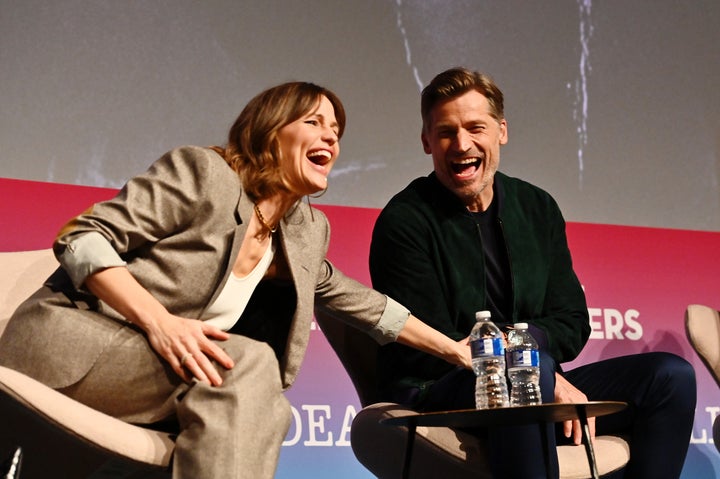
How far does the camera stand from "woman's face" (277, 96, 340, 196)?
226 centimetres

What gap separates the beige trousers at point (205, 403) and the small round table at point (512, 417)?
1.30ft

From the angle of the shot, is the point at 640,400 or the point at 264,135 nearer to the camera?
the point at 264,135

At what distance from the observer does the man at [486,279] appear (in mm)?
2467

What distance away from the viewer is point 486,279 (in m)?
2.79

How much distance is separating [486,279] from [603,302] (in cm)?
124

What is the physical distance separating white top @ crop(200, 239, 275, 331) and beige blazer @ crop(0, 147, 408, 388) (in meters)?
0.05

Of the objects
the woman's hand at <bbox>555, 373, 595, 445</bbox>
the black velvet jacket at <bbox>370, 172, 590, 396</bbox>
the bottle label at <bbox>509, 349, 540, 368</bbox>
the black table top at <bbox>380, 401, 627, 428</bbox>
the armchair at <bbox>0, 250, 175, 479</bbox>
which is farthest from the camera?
the black velvet jacket at <bbox>370, 172, 590, 396</bbox>

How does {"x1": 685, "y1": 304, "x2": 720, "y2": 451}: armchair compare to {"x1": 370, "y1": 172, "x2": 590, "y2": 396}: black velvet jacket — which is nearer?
{"x1": 370, "y1": 172, "x2": 590, "y2": 396}: black velvet jacket

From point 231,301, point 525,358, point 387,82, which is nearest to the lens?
point 231,301

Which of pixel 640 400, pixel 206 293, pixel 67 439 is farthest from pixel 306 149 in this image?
pixel 640 400

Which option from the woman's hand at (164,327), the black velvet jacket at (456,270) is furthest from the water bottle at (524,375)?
the woman's hand at (164,327)

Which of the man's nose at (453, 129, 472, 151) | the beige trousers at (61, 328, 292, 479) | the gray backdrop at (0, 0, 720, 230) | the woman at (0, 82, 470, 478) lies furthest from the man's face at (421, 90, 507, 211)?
the beige trousers at (61, 328, 292, 479)

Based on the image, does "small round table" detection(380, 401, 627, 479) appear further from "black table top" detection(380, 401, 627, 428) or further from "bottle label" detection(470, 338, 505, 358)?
"bottle label" detection(470, 338, 505, 358)

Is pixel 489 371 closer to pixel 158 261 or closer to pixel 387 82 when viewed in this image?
pixel 158 261
